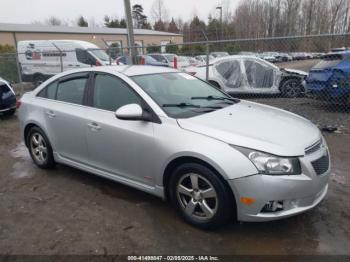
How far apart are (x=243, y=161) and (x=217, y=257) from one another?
2.91 ft

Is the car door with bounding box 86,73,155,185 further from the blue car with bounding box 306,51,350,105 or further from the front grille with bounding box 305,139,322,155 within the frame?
the blue car with bounding box 306,51,350,105

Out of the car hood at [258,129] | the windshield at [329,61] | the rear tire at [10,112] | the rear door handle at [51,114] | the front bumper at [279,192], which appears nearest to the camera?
the front bumper at [279,192]

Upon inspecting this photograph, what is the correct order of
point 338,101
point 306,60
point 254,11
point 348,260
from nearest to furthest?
point 348,260 → point 338,101 → point 306,60 → point 254,11

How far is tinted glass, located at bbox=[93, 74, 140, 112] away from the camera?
3.89 metres

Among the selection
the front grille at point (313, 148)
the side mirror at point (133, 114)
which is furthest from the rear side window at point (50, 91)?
the front grille at point (313, 148)

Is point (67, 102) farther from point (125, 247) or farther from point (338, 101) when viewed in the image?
point (338, 101)

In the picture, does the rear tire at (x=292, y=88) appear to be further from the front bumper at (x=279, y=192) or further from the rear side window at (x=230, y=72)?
the front bumper at (x=279, y=192)

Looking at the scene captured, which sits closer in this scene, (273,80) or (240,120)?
(240,120)

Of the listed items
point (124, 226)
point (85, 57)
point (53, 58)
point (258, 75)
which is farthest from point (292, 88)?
point (53, 58)

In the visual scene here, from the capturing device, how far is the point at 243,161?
9.70 ft

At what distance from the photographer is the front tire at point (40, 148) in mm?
4918

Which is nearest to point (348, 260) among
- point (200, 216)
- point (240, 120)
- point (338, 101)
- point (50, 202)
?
point (200, 216)

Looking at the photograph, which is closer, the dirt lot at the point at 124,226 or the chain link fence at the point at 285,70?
the dirt lot at the point at 124,226

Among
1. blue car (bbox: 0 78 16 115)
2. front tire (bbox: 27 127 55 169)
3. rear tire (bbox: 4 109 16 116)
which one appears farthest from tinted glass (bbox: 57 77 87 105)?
rear tire (bbox: 4 109 16 116)
